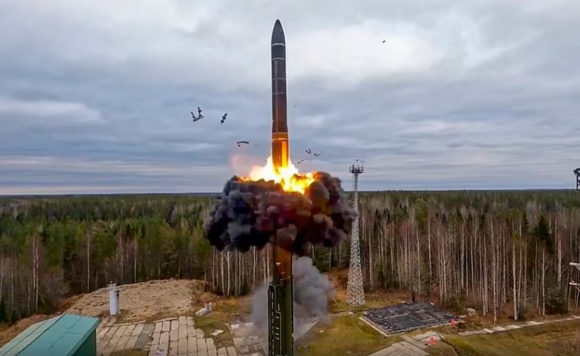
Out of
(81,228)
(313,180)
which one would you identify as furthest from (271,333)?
(81,228)

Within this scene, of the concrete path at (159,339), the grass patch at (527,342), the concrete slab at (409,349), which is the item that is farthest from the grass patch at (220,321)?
the grass patch at (527,342)

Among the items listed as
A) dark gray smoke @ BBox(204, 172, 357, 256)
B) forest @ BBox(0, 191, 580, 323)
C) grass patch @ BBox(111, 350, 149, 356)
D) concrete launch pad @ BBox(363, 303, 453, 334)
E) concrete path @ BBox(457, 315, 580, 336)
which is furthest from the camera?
forest @ BBox(0, 191, 580, 323)

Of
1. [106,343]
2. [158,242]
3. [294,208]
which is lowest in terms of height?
[106,343]

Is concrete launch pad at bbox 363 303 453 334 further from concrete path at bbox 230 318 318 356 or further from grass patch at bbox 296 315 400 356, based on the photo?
concrete path at bbox 230 318 318 356

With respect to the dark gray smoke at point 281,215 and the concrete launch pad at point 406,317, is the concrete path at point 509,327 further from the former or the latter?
the dark gray smoke at point 281,215

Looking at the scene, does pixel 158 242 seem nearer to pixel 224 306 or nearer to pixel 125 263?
pixel 125 263

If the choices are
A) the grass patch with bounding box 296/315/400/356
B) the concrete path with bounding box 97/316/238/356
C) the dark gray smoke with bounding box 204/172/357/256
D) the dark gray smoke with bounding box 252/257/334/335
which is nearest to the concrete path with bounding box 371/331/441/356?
the grass patch with bounding box 296/315/400/356
